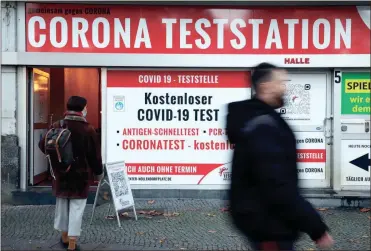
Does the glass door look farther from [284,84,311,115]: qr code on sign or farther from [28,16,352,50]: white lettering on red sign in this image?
[284,84,311,115]: qr code on sign

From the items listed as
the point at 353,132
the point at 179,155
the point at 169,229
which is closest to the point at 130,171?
the point at 179,155

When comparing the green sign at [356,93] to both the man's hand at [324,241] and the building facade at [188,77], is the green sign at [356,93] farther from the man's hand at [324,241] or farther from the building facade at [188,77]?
the man's hand at [324,241]

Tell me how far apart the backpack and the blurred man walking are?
333 centimetres

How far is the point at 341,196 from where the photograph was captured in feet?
29.8

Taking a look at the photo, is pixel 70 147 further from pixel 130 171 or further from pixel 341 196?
pixel 341 196

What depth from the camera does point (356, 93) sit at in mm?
9555

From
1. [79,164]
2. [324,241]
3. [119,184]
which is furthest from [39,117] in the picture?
[324,241]

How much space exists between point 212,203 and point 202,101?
193cm

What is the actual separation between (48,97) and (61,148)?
492cm

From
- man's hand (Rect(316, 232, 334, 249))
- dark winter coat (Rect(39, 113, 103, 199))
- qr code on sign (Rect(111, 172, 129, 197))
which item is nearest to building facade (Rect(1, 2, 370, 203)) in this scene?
qr code on sign (Rect(111, 172, 129, 197))

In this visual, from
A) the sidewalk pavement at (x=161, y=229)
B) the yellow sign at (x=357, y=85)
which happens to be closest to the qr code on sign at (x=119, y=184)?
the sidewalk pavement at (x=161, y=229)

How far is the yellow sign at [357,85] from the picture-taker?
31.2 ft

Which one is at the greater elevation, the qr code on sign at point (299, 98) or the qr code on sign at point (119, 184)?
the qr code on sign at point (299, 98)

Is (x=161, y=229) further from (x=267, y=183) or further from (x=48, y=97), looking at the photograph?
(x=267, y=183)
